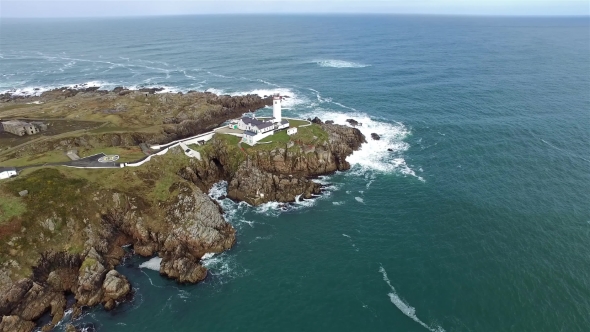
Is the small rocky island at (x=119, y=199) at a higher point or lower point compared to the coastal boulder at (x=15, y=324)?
higher

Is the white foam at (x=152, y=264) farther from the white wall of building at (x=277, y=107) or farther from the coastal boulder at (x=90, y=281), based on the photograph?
the white wall of building at (x=277, y=107)

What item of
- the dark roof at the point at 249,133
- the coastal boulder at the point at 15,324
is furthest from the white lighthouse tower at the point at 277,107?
the coastal boulder at the point at 15,324

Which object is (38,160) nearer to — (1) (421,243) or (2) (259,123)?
(2) (259,123)

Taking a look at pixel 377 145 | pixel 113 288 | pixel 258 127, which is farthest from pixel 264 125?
pixel 113 288

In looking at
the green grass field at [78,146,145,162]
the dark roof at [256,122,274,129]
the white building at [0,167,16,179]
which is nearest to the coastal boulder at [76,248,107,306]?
the white building at [0,167,16,179]

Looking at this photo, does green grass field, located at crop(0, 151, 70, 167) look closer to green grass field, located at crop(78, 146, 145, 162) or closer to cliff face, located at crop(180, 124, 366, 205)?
green grass field, located at crop(78, 146, 145, 162)

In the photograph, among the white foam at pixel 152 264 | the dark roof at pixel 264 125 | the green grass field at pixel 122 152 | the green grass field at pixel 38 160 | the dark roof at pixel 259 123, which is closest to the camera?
the white foam at pixel 152 264
